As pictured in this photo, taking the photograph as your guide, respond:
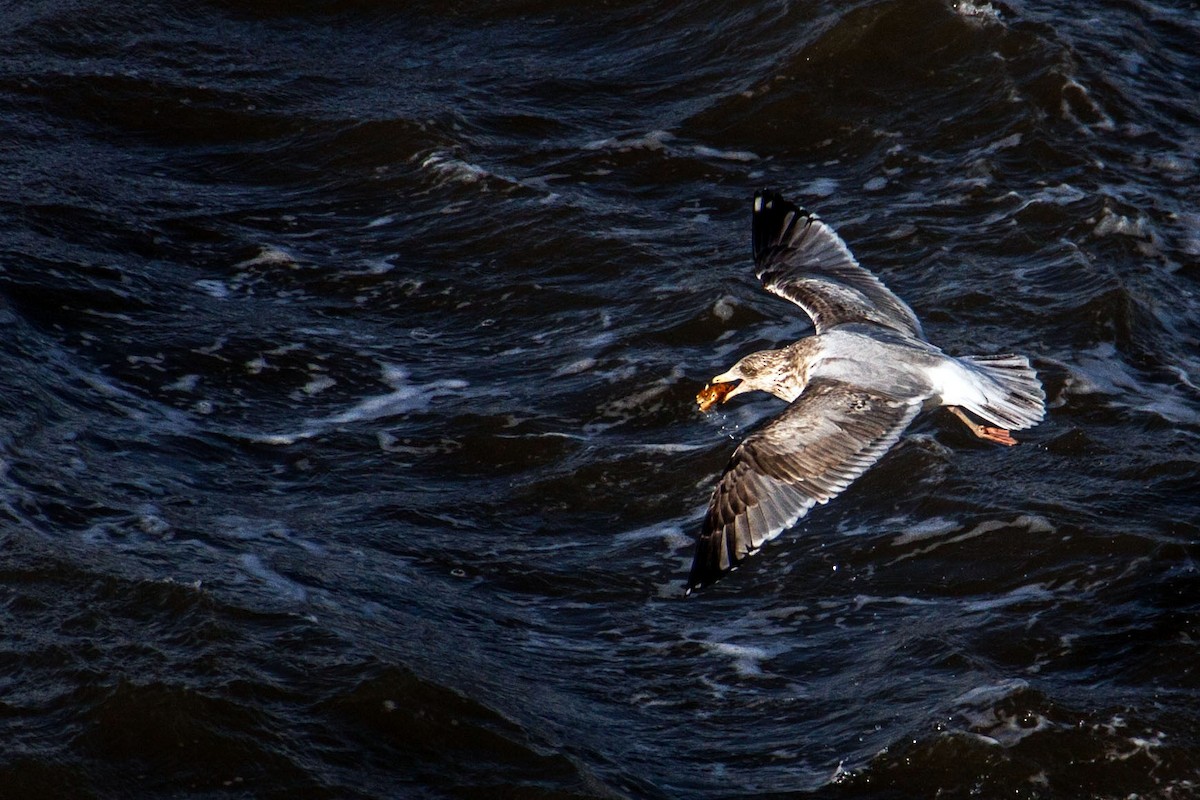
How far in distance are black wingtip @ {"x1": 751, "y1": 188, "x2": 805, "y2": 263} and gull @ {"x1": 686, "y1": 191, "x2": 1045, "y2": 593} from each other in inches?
1.5

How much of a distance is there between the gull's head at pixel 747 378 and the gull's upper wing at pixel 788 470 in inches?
31.0

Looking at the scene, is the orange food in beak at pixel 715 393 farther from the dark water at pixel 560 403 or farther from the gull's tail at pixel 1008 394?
the gull's tail at pixel 1008 394

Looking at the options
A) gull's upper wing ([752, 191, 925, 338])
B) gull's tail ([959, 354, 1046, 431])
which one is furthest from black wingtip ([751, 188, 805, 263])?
gull's tail ([959, 354, 1046, 431])

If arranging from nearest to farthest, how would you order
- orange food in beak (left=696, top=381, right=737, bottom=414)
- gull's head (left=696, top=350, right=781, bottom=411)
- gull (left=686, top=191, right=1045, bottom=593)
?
gull (left=686, top=191, right=1045, bottom=593), gull's head (left=696, top=350, right=781, bottom=411), orange food in beak (left=696, top=381, right=737, bottom=414)

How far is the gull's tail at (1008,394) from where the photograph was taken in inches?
278

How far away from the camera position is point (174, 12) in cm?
1362

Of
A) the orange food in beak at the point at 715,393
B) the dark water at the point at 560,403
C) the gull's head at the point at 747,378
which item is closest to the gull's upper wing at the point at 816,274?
the gull's head at the point at 747,378

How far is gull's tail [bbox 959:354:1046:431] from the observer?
23.2ft

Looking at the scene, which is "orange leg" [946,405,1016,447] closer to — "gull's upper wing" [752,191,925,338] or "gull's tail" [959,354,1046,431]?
"gull's tail" [959,354,1046,431]

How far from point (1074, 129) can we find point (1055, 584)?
5131 millimetres

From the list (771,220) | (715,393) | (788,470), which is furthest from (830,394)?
(771,220)

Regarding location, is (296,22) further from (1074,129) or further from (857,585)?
(857,585)

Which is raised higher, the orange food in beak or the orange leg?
the orange food in beak

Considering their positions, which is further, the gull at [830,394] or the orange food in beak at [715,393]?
the orange food in beak at [715,393]
